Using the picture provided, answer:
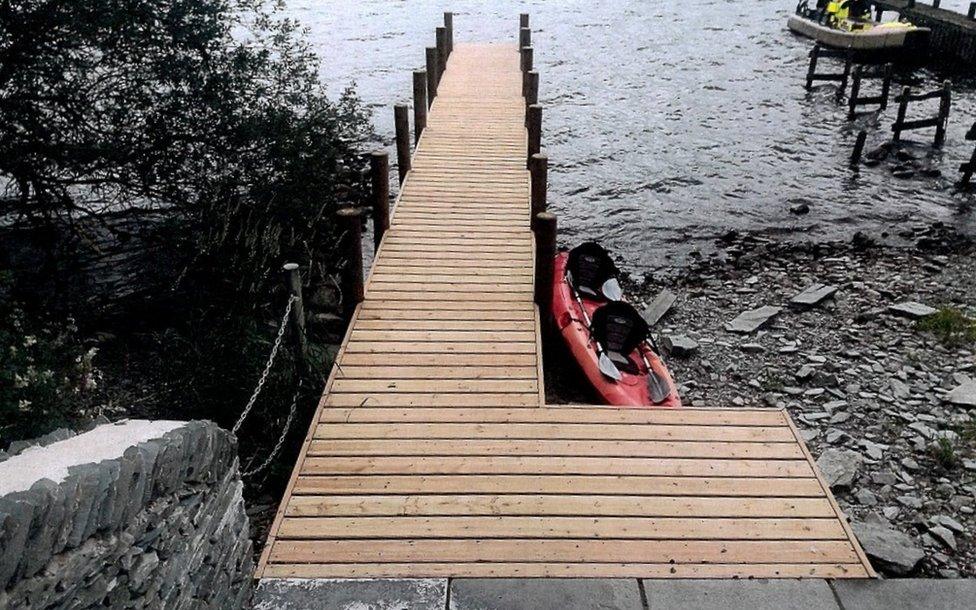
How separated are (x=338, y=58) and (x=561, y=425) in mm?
23878

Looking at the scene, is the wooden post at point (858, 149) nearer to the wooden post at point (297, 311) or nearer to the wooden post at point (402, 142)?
the wooden post at point (402, 142)

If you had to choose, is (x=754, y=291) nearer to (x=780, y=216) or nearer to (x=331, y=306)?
(x=780, y=216)

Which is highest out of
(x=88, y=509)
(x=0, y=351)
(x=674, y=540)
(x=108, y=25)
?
(x=108, y=25)

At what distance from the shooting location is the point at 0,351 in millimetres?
6762

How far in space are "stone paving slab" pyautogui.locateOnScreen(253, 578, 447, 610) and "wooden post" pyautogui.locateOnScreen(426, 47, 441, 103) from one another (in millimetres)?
12856

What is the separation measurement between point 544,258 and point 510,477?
10.4 feet

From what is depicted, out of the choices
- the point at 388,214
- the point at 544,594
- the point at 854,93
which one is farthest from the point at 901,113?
the point at 544,594

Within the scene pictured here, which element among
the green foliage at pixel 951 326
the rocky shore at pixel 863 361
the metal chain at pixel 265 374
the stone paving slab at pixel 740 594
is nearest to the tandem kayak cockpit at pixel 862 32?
the rocky shore at pixel 863 361

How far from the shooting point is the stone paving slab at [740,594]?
452cm

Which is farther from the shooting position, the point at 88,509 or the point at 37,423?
the point at 37,423

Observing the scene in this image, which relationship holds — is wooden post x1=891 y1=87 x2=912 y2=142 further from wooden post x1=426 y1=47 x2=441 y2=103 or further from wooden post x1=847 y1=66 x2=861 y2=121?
wooden post x1=426 y1=47 x2=441 y2=103

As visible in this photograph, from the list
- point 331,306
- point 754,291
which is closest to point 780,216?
point 754,291

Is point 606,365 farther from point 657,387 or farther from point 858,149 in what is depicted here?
point 858,149

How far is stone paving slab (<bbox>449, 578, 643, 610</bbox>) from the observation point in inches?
177
